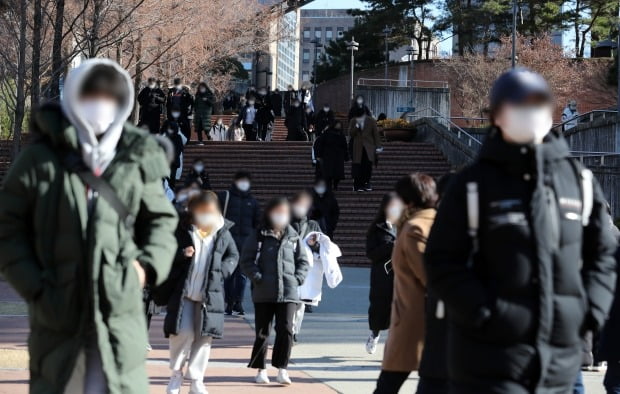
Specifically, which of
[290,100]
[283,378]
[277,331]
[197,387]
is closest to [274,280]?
[277,331]

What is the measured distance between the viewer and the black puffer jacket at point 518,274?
14.7 feet

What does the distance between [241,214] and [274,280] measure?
6092 mm

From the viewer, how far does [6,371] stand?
33.0ft

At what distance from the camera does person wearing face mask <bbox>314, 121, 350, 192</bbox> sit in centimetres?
2569

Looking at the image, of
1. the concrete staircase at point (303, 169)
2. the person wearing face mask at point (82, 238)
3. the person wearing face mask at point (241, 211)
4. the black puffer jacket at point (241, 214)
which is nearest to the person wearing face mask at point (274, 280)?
the person wearing face mask at point (82, 238)

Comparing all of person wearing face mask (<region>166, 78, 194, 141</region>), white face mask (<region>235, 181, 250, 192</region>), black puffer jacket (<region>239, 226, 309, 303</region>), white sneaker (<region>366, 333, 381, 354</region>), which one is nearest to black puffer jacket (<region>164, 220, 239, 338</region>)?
black puffer jacket (<region>239, 226, 309, 303</region>)

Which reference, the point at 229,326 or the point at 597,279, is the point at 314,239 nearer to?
the point at 229,326

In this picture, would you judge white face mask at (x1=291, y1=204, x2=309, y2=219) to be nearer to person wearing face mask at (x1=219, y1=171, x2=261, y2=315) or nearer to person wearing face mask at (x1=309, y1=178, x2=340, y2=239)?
person wearing face mask at (x1=219, y1=171, x2=261, y2=315)

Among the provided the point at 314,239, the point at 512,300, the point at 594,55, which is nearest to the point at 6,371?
the point at 314,239

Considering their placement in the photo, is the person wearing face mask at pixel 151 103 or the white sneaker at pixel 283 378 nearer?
the white sneaker at pixel 283 378

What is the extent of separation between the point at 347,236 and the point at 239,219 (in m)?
8.39

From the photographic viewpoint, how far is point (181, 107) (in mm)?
31453

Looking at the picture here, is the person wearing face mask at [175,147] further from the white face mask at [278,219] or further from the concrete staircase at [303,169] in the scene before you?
the white face mask at [278,219]

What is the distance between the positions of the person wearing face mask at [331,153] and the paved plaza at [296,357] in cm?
Answer: 957
